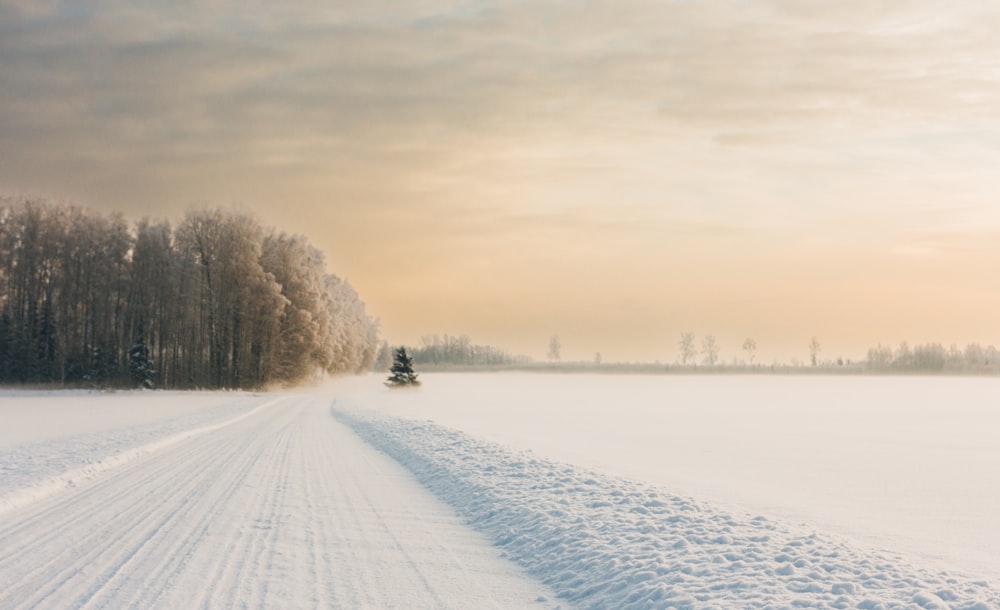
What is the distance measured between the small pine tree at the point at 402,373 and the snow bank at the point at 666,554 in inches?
1977

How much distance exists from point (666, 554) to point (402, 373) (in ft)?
186

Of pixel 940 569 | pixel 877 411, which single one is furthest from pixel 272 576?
pixel 877 411

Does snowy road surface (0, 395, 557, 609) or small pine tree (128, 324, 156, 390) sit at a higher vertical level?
small pine tree (128, 324, 156, 390)

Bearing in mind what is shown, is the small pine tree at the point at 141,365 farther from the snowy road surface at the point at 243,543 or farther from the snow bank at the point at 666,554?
the snow bank at the point at 666,554

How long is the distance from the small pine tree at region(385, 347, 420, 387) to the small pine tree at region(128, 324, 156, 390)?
20.6 m

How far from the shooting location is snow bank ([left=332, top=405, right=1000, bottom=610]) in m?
6.34

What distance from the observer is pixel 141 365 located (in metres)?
63.9

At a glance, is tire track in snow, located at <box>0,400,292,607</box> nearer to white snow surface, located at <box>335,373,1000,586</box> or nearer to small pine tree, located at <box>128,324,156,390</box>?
white snow surface, located at <box>335,373,1000,586</box>

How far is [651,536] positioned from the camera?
8539 mm

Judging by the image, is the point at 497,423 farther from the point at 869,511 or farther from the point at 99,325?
the point at 99,325

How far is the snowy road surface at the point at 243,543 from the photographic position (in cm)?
659

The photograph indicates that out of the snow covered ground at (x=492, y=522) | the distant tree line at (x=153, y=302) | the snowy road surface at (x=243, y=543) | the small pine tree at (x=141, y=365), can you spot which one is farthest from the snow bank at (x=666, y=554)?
the small pine tree at (x=141, y=365)

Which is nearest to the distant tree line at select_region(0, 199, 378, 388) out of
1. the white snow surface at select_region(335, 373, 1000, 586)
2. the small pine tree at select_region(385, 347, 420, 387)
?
the small pine tree at select_region(385, 347, 420, 387)

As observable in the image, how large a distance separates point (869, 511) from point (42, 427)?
86.5ft
